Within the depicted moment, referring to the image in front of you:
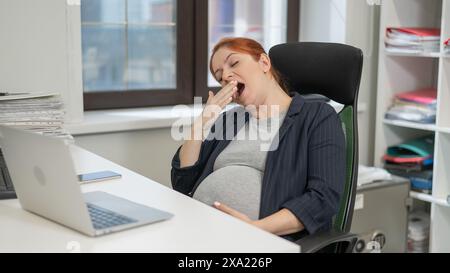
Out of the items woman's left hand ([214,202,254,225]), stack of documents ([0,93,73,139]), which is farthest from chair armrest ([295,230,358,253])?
stack of documents ([0,93,73,139])

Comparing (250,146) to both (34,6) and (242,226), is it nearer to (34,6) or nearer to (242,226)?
(242,226)

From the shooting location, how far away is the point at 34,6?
2.22 m

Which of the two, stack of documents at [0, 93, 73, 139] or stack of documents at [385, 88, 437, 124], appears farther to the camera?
stack of documents at [385, 88, 437, 124]

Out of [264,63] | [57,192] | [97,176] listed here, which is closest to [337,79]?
[264,63]

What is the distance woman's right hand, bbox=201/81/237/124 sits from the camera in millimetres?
1766

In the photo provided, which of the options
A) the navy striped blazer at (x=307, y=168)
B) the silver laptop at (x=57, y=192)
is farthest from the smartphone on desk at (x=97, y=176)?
the navy striped blazer at (x=307, y=168)

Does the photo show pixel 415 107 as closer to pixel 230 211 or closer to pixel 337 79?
pixel 337 79

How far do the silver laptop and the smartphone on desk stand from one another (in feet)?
0.67

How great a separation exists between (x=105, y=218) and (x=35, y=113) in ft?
2.69

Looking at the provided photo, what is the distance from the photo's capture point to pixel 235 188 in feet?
5.58

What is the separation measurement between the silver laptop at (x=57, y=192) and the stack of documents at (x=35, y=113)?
1.85 feet

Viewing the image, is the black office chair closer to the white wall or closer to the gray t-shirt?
the gray t-shirt

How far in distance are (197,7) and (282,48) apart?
0.97m
